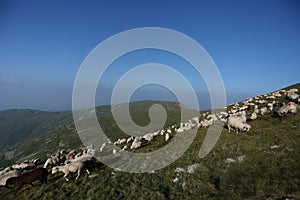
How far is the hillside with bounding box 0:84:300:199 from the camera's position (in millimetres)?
15414

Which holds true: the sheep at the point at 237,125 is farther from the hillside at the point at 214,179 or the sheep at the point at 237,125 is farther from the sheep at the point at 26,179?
the sheep at the point at 26,179

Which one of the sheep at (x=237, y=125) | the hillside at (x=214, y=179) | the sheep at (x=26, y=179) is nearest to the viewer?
the hillside at (x=214, y=179)

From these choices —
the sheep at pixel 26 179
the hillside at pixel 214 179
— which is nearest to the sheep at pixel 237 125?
the hillside at pixel 214 179

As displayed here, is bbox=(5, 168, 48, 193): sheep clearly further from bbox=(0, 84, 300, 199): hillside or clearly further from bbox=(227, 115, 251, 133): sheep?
bbox=(227, 115, 251, 133): sheep

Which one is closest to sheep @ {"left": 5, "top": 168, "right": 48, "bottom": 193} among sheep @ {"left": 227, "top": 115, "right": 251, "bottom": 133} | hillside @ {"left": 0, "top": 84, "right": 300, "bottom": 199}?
hillside @ {"left": 0, "top": 84, "right": 300, "bottom": 199}

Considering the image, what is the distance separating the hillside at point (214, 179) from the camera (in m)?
15.4

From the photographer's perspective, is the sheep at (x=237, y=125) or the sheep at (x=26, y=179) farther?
the sheep at (x=237, y=125)

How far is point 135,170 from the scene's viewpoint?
22.6 m

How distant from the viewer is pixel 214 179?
58.8ft

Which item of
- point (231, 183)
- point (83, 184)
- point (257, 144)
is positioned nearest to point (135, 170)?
point (83, 184)

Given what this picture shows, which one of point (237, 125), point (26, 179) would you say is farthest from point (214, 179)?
point (26, 179)

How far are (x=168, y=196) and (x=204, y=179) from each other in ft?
12.6

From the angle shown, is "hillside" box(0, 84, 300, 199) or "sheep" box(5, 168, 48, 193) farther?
"sheep" box(5, 168, 48, 193)

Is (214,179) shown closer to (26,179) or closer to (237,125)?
(237,125)
